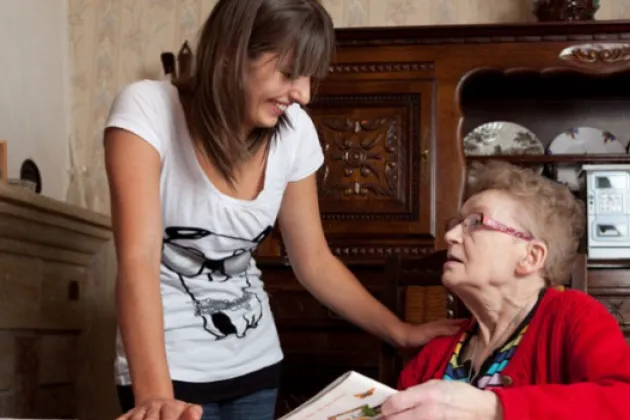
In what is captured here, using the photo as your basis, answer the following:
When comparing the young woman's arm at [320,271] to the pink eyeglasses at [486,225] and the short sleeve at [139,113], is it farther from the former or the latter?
the short sleeve at [139,113]

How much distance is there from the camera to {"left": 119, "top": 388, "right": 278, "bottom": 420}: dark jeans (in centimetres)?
143

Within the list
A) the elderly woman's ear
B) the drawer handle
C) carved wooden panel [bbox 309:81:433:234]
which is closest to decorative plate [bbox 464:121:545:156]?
carved wooden panel [bbox 309:81:433:234]

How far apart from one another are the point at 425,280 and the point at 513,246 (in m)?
0.39

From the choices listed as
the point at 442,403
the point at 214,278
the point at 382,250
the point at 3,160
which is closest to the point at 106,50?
the point at 3,160

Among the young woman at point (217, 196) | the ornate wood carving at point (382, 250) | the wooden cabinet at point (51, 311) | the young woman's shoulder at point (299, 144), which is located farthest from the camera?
the ornate wood carving at point (382, 250)

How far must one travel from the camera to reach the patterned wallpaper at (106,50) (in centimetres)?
317

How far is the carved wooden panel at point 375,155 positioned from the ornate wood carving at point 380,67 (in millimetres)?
44

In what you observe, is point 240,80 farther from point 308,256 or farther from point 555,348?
point 555,348

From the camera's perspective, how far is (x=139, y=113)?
131 cm

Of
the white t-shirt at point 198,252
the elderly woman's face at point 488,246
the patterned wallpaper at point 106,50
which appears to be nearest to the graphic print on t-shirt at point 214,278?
the white t-shirt at point 198,252

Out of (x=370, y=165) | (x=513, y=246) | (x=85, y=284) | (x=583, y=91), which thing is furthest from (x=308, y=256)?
(x=583, y=91)

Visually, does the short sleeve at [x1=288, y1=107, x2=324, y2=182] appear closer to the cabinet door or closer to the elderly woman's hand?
the elderly woman's hand

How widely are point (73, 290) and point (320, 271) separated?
A: 1.33m

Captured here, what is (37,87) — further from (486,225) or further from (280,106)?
(486,225)
